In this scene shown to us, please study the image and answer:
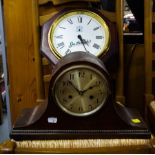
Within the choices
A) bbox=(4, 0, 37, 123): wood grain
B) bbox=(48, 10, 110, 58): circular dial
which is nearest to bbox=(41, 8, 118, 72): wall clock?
bbox=(48, 10, 110, 58): circular dial

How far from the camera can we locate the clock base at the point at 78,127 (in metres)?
0.93

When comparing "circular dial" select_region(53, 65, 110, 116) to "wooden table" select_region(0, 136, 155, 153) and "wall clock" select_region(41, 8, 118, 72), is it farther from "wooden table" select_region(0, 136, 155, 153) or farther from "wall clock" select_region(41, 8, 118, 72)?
"wall clock" select_region(41, 8, 118, 72)

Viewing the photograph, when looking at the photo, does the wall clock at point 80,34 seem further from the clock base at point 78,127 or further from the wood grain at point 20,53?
the clock base at point 78,127

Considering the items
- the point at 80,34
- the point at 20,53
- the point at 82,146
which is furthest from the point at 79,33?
the point at 82,146

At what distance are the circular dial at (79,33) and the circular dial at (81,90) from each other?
13.2 inches

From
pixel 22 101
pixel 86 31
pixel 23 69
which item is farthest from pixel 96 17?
pixel 22 101

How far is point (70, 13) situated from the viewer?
4.17 ft

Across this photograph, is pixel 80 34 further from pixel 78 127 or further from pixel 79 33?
pixel 78 127

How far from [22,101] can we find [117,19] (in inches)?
26.0

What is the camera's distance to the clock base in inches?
36.8

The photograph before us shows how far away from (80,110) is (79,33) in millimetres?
436

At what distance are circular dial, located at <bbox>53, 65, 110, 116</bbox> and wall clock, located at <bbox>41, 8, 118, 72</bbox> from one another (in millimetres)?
324

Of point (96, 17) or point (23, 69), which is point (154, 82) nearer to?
point (96, 17)

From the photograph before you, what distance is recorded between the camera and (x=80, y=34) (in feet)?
4.14
